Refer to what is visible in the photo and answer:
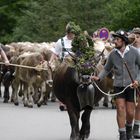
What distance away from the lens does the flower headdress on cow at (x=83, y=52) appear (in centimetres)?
1394

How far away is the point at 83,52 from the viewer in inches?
558

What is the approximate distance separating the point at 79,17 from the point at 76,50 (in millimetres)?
45125

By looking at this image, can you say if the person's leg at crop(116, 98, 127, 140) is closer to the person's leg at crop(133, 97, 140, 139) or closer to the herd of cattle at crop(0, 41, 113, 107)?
the person's leg at crop(133, 97, 140, 139)

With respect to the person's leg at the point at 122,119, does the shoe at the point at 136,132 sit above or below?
below

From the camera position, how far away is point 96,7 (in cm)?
6012

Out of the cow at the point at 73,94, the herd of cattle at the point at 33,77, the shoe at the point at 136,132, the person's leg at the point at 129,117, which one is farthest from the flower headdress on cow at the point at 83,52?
the herd of cattle at the point at 33,77

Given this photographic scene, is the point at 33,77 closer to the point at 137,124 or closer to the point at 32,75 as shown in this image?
the point at 32,75

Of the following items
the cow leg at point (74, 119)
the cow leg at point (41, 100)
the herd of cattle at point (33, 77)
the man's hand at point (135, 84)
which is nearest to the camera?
the man's hand at point (135, 84)

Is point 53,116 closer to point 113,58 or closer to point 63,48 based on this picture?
point 63,48

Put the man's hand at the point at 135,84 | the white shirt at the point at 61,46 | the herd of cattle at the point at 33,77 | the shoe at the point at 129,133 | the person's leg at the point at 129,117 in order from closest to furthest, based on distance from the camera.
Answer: the man's hand at the point at 135,84
the person's leg at the point at 129,117
the shoe at the point at 129,133
the white shirt at the point at 61,46
the herd of cattle at the point at 33,77

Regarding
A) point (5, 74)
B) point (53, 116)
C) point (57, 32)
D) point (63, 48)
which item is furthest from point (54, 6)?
point (63, 48)

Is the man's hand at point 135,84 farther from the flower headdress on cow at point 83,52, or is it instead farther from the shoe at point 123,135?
the flower headdress on cow at point 83,52

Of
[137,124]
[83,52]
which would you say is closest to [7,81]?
[137,124]

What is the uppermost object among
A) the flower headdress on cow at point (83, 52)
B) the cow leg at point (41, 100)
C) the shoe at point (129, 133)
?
the flower headdress on cow at point (83, 52)
